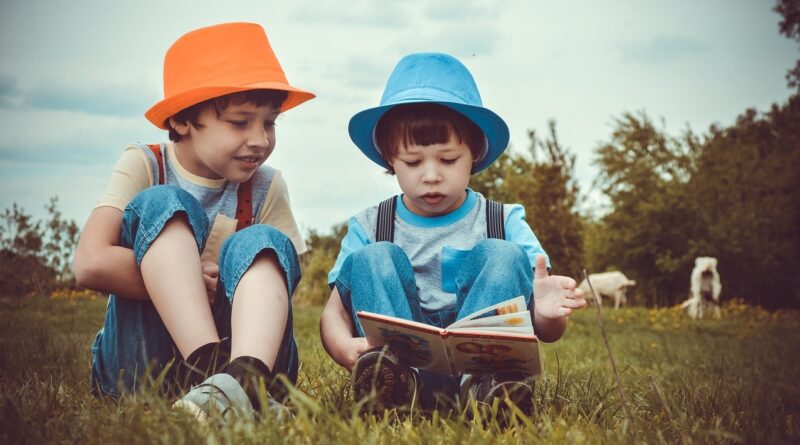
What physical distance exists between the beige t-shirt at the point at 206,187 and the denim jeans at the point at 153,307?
17 centimetres

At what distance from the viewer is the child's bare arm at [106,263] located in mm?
2094

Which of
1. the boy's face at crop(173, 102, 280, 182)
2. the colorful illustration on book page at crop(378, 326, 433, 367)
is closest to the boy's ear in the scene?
the boy's face at crop(173, 102, 280, 182)

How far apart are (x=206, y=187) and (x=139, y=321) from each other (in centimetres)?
55

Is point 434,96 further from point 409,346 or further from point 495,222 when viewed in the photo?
point 409,346

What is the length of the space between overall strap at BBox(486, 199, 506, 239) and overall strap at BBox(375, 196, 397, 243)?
360 mm

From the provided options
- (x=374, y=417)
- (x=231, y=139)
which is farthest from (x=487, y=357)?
(x=231, y=139)

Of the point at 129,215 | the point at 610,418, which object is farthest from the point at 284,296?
the point at 610,418

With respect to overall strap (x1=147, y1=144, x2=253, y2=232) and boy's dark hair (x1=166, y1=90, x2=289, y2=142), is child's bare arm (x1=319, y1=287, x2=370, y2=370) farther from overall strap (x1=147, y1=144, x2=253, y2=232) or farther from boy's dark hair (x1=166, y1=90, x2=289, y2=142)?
boy's dark hair (x1=166, y1=90, x2=289, y2=142)

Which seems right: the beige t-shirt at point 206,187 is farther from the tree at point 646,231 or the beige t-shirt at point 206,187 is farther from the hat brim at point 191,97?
the tree at point 646,231

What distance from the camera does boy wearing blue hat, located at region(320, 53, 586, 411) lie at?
2174mm

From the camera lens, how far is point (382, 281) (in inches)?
86.2

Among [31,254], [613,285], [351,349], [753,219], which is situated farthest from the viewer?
[753,219]

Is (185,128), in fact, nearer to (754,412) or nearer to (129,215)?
(129,215)

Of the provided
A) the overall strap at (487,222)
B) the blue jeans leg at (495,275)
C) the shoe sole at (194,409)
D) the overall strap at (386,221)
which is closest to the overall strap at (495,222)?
the overall strap at (487,222)
